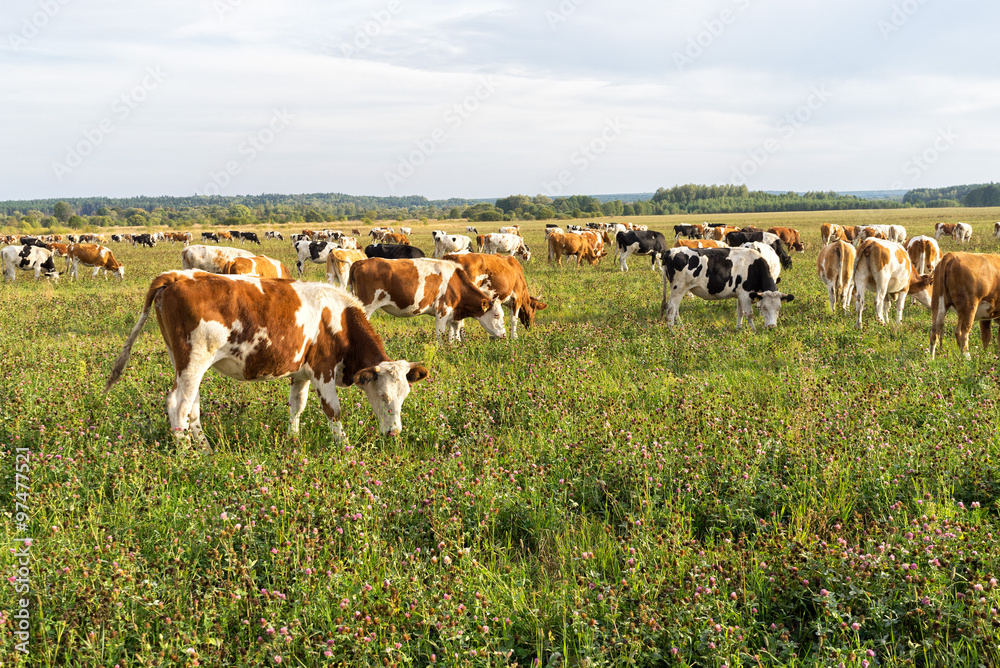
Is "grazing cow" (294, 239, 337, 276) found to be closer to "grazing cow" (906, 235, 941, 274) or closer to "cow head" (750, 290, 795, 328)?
"cow head" (750, 290, 795, 328)

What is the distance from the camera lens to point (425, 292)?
1190 centimetres

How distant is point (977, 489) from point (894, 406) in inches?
74.9

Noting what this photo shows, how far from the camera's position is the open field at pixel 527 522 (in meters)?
3.23

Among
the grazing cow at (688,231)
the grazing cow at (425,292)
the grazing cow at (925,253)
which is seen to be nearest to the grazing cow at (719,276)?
the grazing cow at (425,292)

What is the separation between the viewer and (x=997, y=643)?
9.88ft

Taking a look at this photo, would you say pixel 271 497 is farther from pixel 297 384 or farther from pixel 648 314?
pixel 648 314

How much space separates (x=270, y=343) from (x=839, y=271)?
1314cm

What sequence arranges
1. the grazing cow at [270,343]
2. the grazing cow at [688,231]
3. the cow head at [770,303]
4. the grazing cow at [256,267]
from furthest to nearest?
the grazing cow at [688,231], the grazing cow at [256,267], the cow head at [770,303], the grazing cow at [270,343]

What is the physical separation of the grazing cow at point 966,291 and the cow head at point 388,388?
26.2ft

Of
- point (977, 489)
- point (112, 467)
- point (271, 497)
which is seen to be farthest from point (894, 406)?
point (112, 467)

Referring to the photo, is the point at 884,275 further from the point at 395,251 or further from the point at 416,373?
the point at 395,251

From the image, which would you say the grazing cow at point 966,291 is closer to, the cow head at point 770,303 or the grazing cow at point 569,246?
the cow head at point 770,303

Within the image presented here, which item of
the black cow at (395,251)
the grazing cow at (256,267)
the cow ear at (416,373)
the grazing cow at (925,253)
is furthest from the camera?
the black cow at (395,251)

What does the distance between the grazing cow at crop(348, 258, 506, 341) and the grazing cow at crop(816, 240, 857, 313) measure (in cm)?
820
